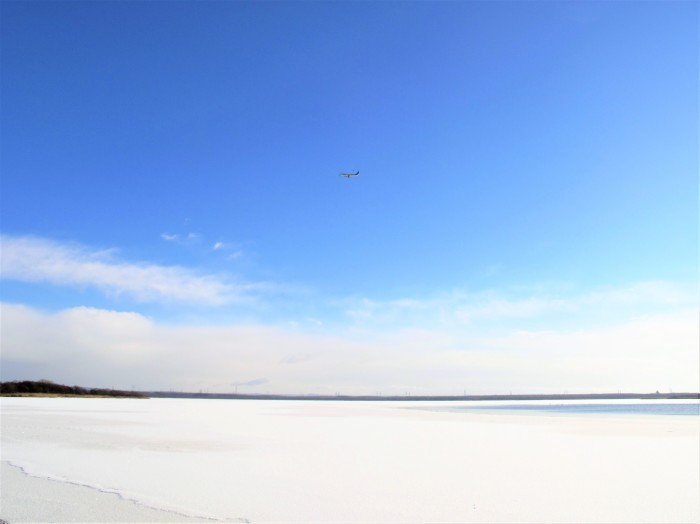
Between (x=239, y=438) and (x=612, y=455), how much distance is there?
39.0ft

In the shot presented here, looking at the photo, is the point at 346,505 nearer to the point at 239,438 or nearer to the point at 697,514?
the point at 697,514

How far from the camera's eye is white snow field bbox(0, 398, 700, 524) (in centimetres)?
834

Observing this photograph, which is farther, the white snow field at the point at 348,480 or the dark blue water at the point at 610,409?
the dark blue water at the point at 610,409

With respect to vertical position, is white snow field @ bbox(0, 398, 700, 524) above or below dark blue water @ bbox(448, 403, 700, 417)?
above

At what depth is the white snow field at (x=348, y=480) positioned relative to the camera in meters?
8.34

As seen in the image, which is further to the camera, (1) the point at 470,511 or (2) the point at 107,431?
(2) the point at 107,431

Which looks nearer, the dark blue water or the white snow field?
the white snow field

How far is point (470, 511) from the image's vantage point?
8.41 meters

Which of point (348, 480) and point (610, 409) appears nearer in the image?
point (348, 480)

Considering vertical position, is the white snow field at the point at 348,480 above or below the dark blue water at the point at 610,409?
above

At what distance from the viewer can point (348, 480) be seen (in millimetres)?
10711

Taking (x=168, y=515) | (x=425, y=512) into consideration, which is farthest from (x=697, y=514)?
(x=168, y=515)

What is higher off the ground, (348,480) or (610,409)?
(348,480)

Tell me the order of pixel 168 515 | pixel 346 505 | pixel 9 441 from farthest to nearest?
1. pixel 9 441
2. pixel 346 505
3. pixel 168 515
